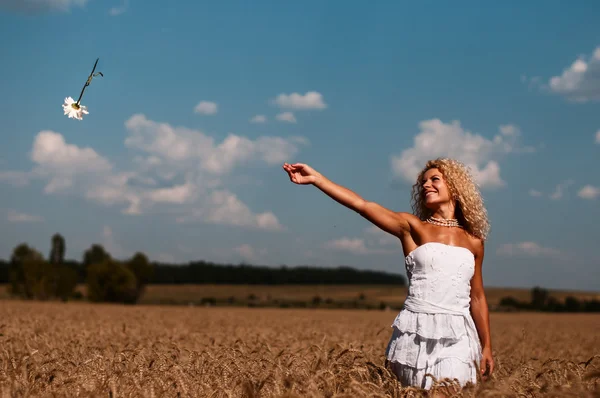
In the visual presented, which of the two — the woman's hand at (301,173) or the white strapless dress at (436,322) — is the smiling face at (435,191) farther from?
the woman's hand at (301,173)

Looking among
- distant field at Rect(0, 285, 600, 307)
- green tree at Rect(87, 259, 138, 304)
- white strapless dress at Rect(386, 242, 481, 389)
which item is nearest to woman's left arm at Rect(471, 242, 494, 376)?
white strapless dress at Rect(386, 242, 481, 389)

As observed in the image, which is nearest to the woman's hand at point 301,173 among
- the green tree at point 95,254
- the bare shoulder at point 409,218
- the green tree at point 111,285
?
the bare shoulder at point 409,218

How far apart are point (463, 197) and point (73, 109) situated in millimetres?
3636

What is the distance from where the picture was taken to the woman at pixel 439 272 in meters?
5.69

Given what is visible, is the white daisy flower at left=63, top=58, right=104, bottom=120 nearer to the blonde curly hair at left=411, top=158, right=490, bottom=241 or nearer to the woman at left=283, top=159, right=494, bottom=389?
the woman at left=283, top=159, right=494, bottom=389

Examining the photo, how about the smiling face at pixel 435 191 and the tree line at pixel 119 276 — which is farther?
the tree line at pixel 119 276

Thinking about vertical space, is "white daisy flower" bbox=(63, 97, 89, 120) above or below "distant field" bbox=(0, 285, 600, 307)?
above

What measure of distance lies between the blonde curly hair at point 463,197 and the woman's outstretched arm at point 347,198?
54 centimetres

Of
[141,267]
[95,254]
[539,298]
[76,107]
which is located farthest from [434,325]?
[95,254]

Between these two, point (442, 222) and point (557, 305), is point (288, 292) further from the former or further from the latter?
point (442, 222)

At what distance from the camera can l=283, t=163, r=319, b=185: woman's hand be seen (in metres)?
5.94

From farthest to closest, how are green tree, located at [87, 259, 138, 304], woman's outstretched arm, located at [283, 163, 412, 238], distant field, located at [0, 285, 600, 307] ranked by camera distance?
distant field, located at [0, 285, 600, 307]
green tree, located at [87, 259, 138, 304]
woman's outstretched arm, located at [283, 163, 412, 238]

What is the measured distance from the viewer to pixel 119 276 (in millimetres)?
91812

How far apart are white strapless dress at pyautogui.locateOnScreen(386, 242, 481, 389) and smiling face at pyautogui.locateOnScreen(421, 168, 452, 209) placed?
1.58 feet
